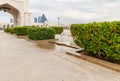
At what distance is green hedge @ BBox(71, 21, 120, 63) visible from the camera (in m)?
5.84

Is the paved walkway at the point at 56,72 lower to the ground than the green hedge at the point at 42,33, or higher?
lower

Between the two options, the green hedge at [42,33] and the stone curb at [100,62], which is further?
the green hedge at [42,33]

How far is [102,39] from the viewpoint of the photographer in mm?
6305

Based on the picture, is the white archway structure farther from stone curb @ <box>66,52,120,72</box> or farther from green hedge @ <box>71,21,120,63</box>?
green hedge @ <box>71,21,120,63</box>

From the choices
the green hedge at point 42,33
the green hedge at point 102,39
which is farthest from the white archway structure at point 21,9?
the green hedge at point 102,39

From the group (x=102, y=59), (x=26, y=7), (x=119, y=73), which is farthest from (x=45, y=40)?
(x=26, y=7)

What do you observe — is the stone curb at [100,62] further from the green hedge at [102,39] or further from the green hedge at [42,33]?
the green hedge at [42,33]

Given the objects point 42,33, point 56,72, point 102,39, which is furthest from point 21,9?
point 56,72

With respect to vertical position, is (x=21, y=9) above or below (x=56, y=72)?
above

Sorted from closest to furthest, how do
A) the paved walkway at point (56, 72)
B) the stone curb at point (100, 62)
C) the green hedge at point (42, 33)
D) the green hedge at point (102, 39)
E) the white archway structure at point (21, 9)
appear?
the paved walkway at point (56, 72) < the stone curb at point (100, 62) < the green hedge at point (102, 39) < the green hedge at point (42, 33) < the white archway structure at point (21, 9)

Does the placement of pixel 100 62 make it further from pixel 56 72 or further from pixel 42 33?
pixel 42 33

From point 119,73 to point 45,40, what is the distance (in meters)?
9.32

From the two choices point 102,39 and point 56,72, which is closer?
point 56,72

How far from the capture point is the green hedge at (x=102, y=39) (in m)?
5.84
